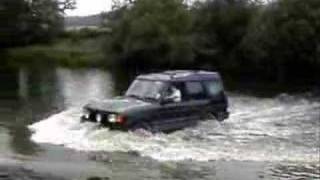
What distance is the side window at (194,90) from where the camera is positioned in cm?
2118

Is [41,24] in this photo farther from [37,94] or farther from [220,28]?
[37,94]

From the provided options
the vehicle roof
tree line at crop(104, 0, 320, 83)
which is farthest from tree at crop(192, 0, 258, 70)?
the vehicle roof

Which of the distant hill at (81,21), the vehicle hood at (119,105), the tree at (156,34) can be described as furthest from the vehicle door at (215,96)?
the distant hill at (81,21)

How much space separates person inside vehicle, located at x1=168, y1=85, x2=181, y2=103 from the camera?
20.3 m

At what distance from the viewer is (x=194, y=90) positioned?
21.5 meters

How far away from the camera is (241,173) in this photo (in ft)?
50.7

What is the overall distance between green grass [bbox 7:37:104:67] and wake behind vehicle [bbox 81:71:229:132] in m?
39.5

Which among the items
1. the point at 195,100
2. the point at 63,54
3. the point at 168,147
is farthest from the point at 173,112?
the point at 63,54

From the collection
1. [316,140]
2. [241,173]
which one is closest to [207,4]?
[316,140]

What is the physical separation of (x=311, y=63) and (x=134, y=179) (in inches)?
1482

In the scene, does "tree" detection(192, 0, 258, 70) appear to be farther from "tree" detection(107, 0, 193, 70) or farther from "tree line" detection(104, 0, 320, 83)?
"tree" detection(107, 0, 193, 70)

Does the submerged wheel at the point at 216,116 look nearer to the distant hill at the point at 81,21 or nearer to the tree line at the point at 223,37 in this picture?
the tree line at the point at 223,37

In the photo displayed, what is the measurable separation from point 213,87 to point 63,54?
48.6 m

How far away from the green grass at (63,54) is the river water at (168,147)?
34.2m
